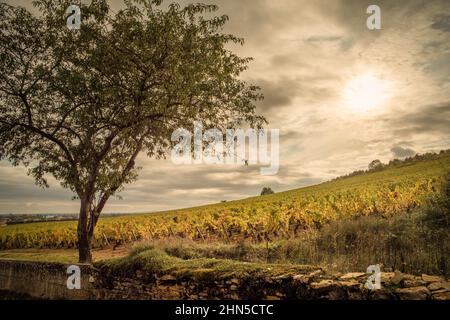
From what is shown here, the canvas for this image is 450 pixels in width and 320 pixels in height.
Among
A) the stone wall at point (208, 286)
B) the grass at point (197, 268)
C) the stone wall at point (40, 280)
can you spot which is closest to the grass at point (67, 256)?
the stone wall at point (40, 280)

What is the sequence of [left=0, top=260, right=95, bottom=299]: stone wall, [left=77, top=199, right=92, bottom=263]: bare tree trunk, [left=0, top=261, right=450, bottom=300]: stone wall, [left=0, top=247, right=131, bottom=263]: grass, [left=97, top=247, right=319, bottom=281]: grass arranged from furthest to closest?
[left=0, top=247, right=131, bottom=263]: grass → [left=77, top=199, right=92, bottom=263]: bare tree trunk → [left=0, top=260, right=95, bottom=299]: stone wall → [left=97, top=247, right=319, bottom=281]: grass → [left=0, top=261, right=450, bottom=300]: stone wall

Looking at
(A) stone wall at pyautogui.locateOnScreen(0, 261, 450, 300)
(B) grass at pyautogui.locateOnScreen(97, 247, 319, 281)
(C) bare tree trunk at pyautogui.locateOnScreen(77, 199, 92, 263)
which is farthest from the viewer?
(C) bare tree trunk at pyautogui.locateOnScreen(77, 199, 92, 263)

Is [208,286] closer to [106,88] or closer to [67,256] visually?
[106,88]

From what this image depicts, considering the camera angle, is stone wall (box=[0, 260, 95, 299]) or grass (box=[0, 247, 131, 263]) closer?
stone wall (box=[0, 260, 95, 299])

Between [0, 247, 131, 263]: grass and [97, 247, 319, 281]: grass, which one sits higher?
[97, 247, 319, 281]: grass

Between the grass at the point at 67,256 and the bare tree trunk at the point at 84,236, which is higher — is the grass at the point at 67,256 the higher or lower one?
the lower one

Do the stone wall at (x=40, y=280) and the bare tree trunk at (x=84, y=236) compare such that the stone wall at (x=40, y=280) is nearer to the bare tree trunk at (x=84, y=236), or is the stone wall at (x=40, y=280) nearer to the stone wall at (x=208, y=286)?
the stone wall at (x=208, y=286)

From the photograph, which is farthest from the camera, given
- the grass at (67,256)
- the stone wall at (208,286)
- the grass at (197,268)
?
the grass at (67,256)

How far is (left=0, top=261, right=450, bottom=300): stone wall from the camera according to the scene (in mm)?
6621

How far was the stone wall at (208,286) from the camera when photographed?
6.62 metres

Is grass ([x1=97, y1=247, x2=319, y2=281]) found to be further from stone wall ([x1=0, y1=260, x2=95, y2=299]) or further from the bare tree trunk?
the bare tree trunk

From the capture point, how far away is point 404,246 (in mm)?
10836

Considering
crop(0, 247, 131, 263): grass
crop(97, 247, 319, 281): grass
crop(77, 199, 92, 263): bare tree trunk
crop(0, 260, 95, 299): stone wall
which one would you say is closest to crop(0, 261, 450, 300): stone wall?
crop(0, 260, 95, 299): stone wall

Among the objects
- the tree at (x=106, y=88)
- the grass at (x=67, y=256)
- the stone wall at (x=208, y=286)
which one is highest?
the tree at (x=106, y=88)
